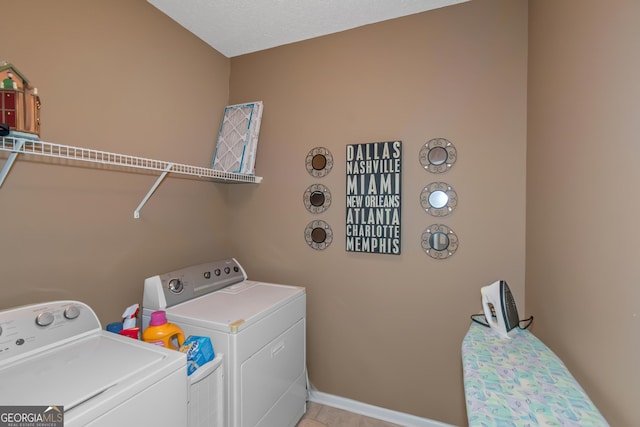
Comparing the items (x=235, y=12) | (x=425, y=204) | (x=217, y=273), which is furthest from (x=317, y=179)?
(x=235, y=12)

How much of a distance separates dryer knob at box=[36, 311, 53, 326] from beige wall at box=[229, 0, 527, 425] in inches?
50.8

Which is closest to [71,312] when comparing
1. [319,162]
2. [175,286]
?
[175,286]

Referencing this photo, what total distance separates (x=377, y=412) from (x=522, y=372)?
4.03 ft

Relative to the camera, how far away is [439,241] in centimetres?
177

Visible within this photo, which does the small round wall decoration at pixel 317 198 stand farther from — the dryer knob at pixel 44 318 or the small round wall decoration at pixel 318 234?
the dryer knob at pixel 44 318

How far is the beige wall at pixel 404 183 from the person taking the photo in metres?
1.66

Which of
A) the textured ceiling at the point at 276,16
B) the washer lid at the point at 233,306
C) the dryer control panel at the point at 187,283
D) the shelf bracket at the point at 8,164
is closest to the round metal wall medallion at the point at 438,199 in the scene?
the washer lid at the point at 233,306

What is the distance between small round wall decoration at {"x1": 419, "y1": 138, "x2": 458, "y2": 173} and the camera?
5.74 feet

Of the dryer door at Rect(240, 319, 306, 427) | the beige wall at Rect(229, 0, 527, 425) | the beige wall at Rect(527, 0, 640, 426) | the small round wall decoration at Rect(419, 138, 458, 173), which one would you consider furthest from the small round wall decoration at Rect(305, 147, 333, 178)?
the beige wall at Rect(527, 0, 640, 426)

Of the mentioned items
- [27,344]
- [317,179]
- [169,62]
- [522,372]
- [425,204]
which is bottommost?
[522,372]

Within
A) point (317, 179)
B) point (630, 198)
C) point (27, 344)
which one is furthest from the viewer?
point (317, 179)

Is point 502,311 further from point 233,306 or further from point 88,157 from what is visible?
point 88,157

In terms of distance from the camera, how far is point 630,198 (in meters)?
0.75

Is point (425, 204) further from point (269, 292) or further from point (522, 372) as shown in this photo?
point (269, 292)
